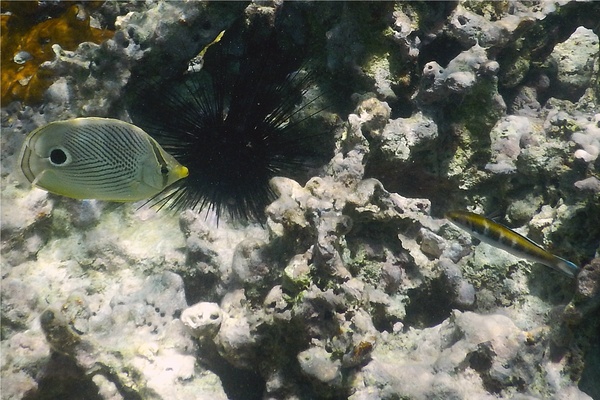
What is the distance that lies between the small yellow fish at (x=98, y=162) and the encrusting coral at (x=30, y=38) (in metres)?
Answer: 2.01

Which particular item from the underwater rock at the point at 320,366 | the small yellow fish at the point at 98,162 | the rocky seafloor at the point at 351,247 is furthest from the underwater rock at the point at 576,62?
the small yellow fish at the point at 98,162

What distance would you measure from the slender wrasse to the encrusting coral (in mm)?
3274

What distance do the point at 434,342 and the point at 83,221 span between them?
259 cm

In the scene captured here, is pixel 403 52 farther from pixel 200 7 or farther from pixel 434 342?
pixel 434 342

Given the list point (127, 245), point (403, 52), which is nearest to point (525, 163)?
point (403, 52)

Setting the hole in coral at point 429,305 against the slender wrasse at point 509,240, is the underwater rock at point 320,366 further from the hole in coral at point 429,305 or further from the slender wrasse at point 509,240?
the slender wrasse at point 509,240

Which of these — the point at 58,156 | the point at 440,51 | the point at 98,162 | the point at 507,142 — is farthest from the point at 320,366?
the point at 440,51

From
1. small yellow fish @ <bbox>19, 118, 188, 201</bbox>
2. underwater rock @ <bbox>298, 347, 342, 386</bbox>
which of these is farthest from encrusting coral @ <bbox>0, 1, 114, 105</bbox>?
underwater rock @ <bbox>298, 347, 342, 386</bbox>

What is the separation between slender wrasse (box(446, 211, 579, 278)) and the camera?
220cm

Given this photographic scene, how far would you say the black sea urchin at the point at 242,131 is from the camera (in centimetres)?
328

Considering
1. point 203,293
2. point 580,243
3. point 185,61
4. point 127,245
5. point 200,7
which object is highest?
point 200,7

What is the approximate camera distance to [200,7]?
324 cm

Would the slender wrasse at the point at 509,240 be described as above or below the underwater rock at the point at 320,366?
above

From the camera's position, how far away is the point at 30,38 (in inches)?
141
